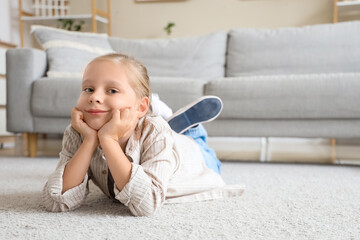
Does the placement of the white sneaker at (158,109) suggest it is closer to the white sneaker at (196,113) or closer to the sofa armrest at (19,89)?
the white sneaker at (196,113)

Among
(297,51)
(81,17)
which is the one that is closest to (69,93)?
(297,51)

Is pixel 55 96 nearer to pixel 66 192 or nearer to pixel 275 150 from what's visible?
pixel 66 192

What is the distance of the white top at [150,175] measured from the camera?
2.64ft

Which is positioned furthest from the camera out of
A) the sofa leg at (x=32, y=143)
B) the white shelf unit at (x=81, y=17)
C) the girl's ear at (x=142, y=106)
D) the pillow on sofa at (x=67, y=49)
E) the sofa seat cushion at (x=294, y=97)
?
the white shelf unit at (x=81, y=17)

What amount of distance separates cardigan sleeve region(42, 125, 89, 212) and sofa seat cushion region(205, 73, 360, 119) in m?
1.05

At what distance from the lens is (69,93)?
1909mm

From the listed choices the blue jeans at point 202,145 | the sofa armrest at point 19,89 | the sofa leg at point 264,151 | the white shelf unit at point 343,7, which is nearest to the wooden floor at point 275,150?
the sofa leg at point 264,151

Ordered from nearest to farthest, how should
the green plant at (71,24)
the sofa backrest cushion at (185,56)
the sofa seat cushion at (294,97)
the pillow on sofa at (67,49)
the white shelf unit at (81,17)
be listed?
the sofa seat cushion at (294,97)
the pillow on sofa at (67,49)
the sofa backrest cushion at (185,56)
the white shelf unit at (81,17)
the green plant at (71,24)

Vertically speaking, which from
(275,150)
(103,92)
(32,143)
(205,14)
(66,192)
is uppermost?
(205,14)

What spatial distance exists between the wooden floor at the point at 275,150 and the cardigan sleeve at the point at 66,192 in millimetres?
1242

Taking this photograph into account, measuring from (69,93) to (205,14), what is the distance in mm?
2006

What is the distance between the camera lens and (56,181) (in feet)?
2.66

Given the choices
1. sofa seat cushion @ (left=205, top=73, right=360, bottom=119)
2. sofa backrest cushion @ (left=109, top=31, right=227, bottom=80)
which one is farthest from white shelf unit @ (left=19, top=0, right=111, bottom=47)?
sofa seat cushion @ (left=205, top=73, right=360, bottom=119)

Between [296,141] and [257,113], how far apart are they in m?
1.34
